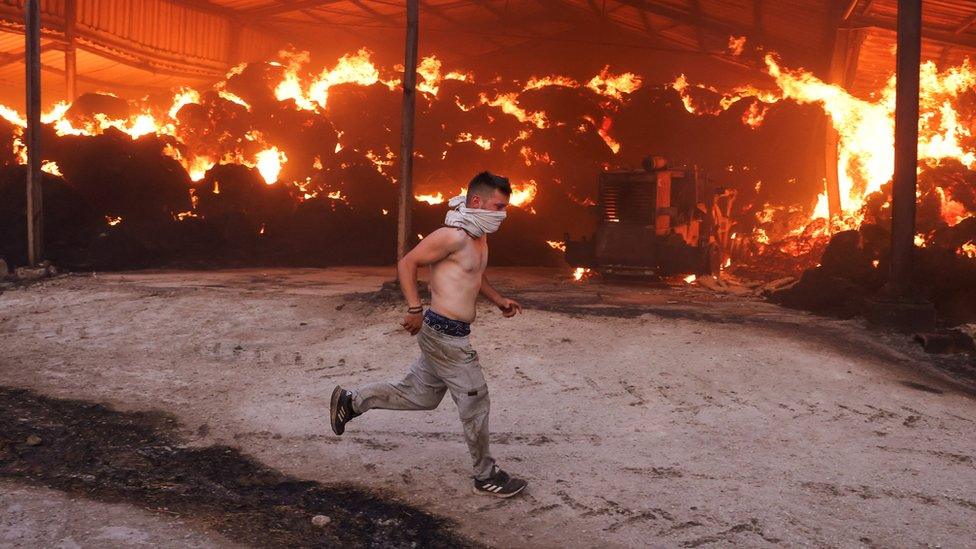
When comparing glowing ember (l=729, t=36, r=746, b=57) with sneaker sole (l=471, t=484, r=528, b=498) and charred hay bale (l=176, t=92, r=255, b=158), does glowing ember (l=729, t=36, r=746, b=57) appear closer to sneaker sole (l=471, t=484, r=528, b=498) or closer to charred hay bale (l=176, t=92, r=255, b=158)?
charred hay bale (l=176, t=92, r=255, b=158)

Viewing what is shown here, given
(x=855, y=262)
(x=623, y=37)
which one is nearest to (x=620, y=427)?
(x=855, y=262)

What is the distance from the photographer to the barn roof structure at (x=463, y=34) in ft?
54.8

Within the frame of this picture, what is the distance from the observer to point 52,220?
14.2 m

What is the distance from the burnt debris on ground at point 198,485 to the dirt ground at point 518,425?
22mm

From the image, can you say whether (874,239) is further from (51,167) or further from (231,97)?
(231,97)

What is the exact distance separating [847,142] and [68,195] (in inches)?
699

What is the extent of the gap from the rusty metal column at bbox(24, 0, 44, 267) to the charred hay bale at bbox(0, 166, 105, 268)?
1.73 meters

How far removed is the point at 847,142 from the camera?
18344 mm

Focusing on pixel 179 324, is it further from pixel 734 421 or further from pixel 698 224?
pixel 698 224

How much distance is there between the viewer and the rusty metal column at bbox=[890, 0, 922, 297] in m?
9.07

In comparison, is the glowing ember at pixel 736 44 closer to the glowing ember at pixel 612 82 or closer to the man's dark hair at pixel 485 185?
the glowing ember at pixel 612 82

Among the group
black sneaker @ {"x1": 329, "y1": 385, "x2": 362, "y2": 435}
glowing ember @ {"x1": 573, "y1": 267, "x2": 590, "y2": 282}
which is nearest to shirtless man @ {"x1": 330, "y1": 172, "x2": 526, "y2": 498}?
black sneaker @ {"x1": 329, "y1": 385, "x2": 362, "y2": 435}

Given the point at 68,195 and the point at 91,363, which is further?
the point at 68,195

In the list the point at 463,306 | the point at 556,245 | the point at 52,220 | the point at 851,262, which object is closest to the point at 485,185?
the point at 463,306
